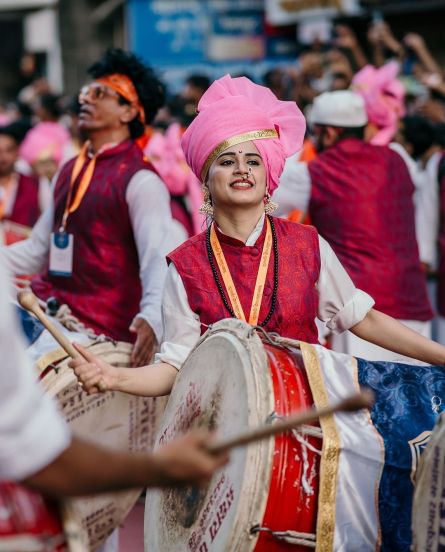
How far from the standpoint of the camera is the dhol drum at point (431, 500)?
2680 mm

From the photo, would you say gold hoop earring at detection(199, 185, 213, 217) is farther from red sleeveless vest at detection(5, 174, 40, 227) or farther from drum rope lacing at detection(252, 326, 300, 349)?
red sleeveless vest at detection(5, 174, 40, 227)

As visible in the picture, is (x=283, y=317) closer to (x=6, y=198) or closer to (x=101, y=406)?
(x=101, y=406)

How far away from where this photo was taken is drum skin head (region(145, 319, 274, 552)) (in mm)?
2842

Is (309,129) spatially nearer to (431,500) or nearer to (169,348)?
(169,348)

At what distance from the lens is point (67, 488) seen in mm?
1961

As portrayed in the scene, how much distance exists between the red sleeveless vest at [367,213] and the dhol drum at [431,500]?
2950mm

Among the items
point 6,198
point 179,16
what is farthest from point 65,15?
point 6,198

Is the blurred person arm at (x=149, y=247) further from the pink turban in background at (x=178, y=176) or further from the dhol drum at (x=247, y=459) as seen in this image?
the pink turban in background at (x=178, y=176)

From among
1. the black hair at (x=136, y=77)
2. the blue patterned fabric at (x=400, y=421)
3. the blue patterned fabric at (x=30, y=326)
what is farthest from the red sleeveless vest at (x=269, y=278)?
the black hair at (x=136, y=77)

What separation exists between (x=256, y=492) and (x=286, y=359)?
476mm

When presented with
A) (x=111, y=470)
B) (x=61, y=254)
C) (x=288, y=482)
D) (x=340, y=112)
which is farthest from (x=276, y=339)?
(x=340, y=112)

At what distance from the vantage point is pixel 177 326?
3504 millimetres

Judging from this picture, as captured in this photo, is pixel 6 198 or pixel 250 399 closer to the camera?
pixel 250 399

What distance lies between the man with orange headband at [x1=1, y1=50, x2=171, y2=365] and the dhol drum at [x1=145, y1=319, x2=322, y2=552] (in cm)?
123
